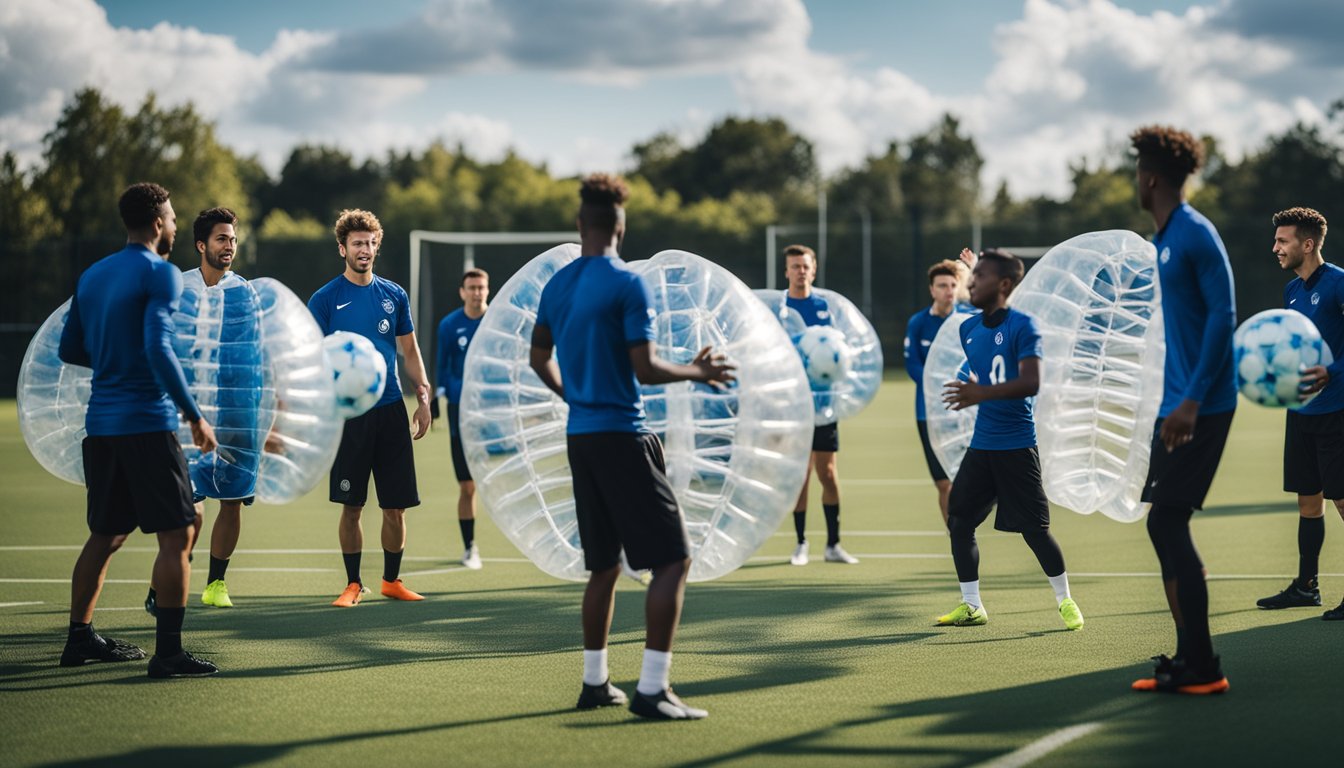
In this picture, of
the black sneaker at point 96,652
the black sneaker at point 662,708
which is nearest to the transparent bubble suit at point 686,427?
the black sneaker at point 662,708

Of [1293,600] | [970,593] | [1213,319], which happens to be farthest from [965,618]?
[1213,319]

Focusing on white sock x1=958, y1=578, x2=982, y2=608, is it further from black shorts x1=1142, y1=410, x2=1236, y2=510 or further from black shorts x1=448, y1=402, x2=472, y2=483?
black shorts x1=448, y1=402, x2=472, y2=483

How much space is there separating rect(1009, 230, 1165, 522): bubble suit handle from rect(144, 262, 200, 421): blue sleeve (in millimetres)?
4548

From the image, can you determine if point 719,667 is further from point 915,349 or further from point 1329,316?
point 915,349

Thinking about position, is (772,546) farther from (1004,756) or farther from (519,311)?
(1004,756)

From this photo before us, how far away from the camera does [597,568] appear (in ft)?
19.6

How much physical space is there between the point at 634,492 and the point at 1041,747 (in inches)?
74.8

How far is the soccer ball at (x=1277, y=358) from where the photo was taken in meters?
6.30

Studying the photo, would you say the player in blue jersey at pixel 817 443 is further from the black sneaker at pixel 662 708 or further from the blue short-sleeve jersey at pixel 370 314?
the black sneaker at pixel 662 708

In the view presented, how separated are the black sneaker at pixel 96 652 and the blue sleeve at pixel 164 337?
1.43 m

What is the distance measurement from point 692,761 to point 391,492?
14.2ft

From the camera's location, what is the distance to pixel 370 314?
352 inches

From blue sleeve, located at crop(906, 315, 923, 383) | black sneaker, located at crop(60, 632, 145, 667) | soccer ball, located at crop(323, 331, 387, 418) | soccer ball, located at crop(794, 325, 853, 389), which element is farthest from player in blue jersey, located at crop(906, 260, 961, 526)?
black sneaker, located at crop(60, 632, 145, 667)

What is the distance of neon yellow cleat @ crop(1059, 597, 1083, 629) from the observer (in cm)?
769
